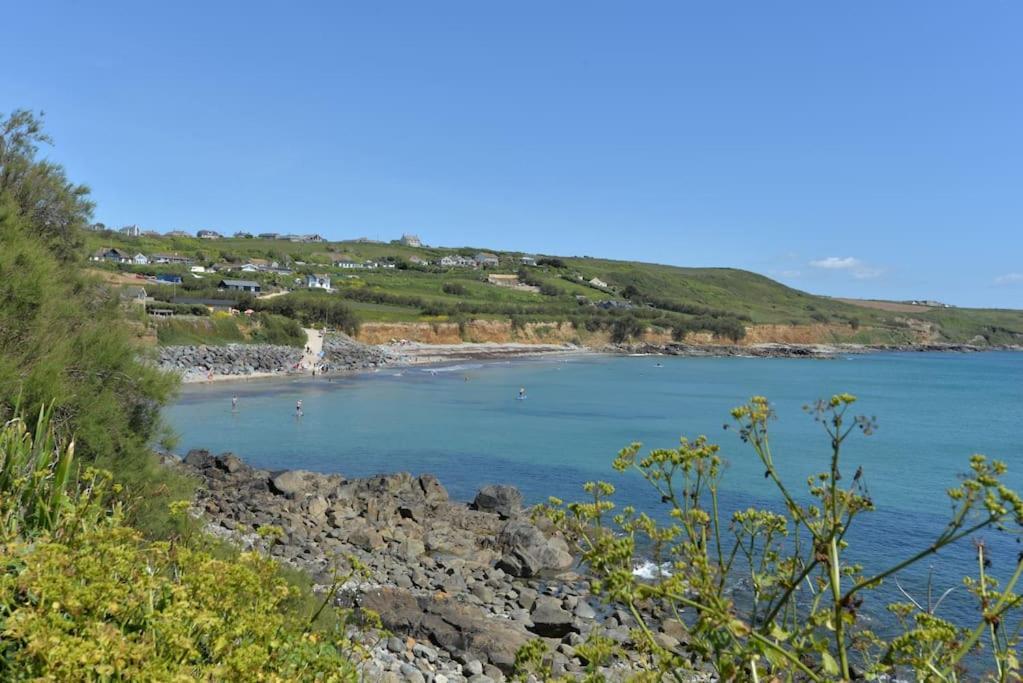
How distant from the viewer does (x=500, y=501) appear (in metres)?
25.6

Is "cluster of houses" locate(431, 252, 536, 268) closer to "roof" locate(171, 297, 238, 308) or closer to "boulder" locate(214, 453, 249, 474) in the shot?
"roof" locate(171, 297, 238, 308)

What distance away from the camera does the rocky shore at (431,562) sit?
1286cm

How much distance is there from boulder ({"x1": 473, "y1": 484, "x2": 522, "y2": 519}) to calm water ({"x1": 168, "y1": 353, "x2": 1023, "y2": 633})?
273 centimetres

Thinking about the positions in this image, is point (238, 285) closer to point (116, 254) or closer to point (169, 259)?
point (116, 254)

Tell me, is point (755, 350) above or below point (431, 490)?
above

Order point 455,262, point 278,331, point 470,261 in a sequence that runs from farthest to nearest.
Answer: point 470,261 → point 455,262 → point 278,331

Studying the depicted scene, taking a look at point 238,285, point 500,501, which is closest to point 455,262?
point 238,285

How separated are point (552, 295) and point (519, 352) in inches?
1538

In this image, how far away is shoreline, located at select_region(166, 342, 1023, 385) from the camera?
67.4 meters

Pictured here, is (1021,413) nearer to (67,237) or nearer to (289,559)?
(289,559)

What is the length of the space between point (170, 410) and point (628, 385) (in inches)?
1682

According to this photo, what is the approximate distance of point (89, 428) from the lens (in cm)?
1191

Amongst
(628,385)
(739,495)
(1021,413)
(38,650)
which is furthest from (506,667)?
(1021,413)

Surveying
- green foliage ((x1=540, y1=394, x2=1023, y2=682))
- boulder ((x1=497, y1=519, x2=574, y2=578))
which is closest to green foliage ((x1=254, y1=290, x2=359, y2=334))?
boulder ((x1=497, y1=519, x2=574, y2=578))
